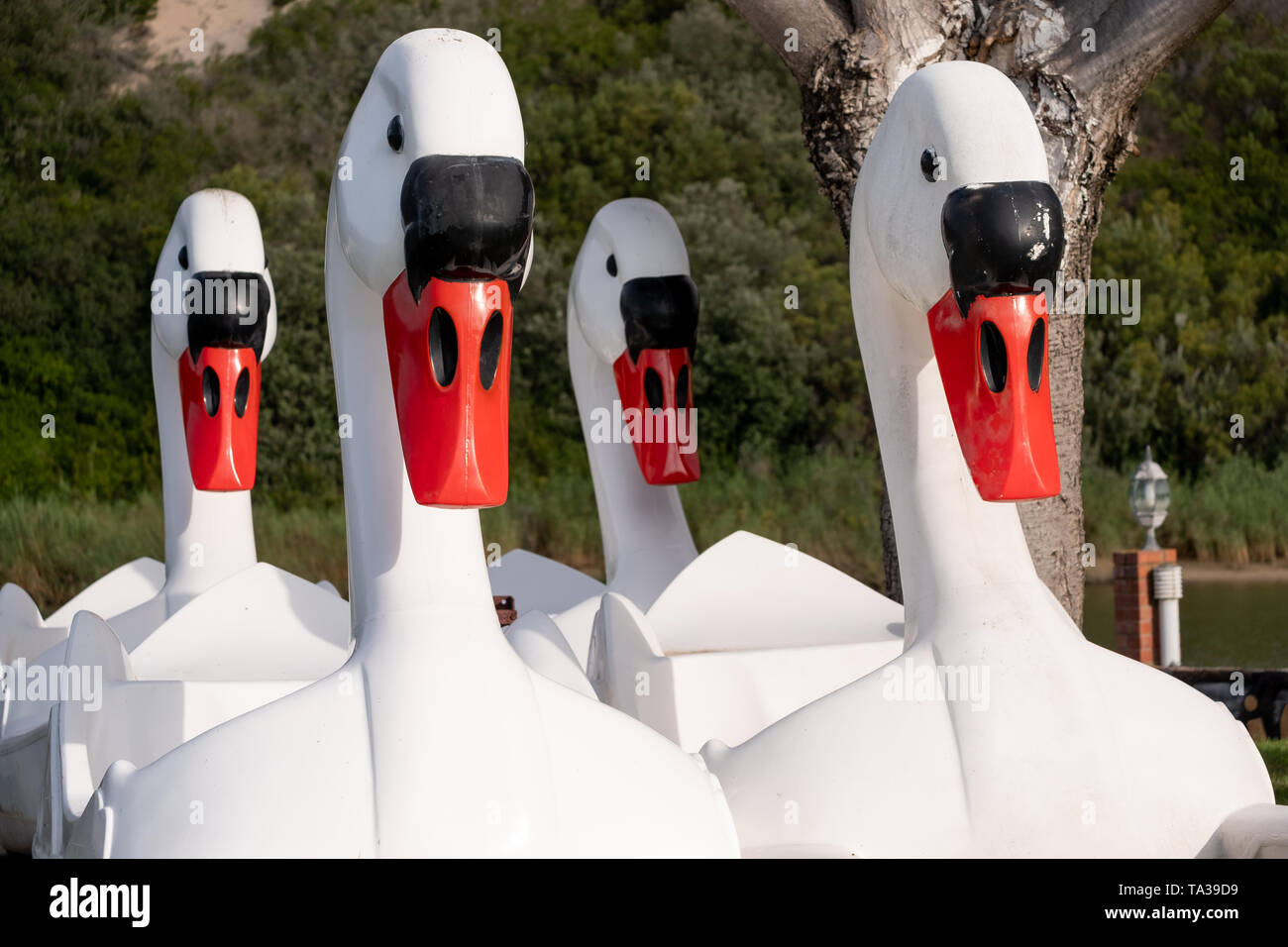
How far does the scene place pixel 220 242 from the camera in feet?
18.0

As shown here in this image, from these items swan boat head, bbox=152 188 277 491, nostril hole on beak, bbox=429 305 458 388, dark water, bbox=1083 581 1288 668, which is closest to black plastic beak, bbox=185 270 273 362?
swan boat head, bbox=152 188 277 491

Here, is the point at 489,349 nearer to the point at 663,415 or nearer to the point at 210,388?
the point at 663,415

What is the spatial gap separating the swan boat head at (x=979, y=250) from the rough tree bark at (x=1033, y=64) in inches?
75.6

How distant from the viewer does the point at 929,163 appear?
3260 millimetres

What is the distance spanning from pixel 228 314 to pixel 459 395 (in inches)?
114

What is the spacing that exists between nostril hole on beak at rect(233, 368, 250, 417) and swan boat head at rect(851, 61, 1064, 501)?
2.51 meters

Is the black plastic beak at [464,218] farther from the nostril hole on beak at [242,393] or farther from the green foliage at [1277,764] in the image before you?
the green foliage at [1277,764]

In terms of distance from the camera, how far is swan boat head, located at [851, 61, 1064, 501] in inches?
116

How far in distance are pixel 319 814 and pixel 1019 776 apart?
1.20 metres

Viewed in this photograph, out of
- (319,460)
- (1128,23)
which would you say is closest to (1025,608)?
(1128,23)

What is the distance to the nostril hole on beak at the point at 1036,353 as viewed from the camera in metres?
2.97

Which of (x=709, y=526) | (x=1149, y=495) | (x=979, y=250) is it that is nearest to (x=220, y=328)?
(x=979, y=250)

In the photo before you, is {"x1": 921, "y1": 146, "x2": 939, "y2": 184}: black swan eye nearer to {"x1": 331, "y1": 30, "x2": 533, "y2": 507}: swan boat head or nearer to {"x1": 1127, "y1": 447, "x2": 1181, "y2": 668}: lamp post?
{"x1": 331, "y1": 30, "x2": 533, "y2": 507}: swan boat head
